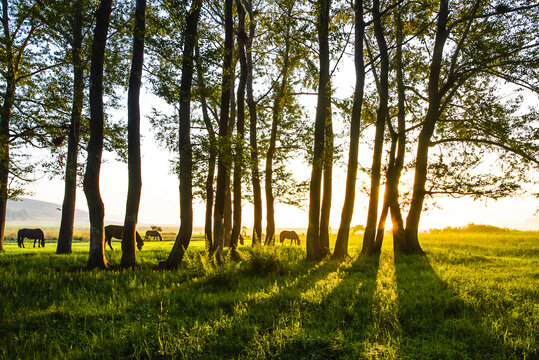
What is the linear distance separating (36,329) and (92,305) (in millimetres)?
1042

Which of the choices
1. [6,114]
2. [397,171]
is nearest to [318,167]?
[397,171]

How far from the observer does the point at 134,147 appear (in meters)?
10.6

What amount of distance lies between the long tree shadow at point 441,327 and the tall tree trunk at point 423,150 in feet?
24.1

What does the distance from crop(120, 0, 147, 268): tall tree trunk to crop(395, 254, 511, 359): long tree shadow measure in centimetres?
900

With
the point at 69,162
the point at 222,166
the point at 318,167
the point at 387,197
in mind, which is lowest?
the point at 387,197

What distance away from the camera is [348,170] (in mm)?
13258

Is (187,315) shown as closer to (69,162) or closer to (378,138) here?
(378,138)

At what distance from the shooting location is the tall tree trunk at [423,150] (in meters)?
14.7

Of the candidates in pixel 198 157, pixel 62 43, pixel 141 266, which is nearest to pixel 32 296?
pixel 141 266

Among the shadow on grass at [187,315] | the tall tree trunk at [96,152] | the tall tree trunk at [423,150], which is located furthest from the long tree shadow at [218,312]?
the tall tree trunk at [423,150]

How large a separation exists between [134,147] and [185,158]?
6.08 ft

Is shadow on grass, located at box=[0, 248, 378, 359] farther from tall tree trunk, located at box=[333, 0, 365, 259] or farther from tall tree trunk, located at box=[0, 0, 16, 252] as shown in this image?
tall tree trunk, located at box=[0, 0, 16, 252]

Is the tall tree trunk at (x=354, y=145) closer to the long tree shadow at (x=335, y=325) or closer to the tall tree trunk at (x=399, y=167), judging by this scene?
the tall tree trunk at (x=399, y=167)

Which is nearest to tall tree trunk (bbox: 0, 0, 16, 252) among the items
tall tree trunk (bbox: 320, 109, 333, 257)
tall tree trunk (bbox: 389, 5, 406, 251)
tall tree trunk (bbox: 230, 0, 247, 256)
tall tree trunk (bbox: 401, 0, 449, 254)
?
tall tree trunk (bbox: 230, 0, 247, 256)
